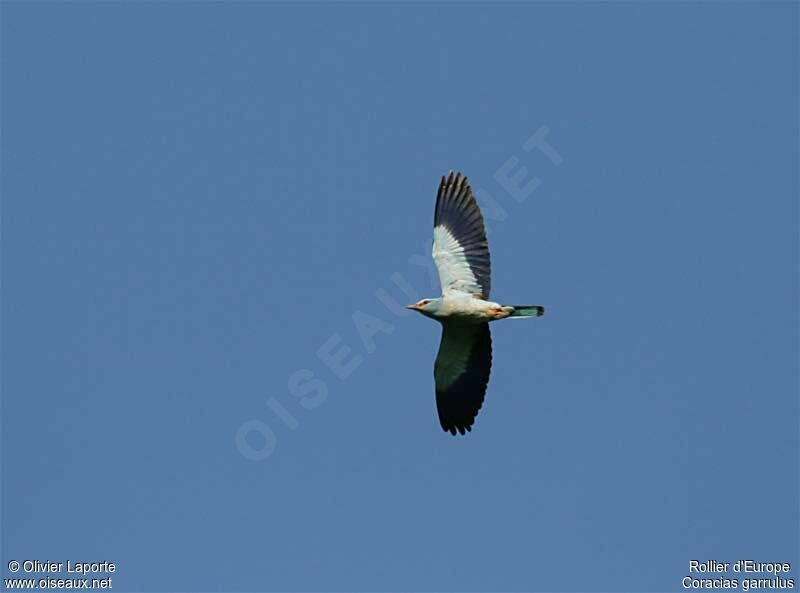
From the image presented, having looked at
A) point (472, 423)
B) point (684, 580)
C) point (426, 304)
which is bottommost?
point (684, 580)

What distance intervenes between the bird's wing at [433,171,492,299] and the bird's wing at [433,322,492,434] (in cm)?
83

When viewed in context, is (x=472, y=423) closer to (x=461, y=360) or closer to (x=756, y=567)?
(x=461, y=360)

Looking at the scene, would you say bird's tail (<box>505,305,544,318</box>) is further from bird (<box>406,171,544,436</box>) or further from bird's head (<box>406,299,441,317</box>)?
bird's head (<box>406,299,441,317</box>)

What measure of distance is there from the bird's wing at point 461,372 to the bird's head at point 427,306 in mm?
465

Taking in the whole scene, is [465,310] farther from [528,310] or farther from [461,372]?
[461,372]

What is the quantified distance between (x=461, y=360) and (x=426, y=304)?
5.34 feet

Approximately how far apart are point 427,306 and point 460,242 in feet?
4.43

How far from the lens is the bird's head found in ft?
80.1

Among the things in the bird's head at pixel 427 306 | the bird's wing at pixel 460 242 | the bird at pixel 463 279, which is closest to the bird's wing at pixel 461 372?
the bird at pixel 463 279

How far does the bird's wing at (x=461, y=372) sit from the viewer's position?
2497 centimetres

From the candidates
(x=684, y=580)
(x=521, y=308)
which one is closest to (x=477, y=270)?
(x=521, y=308)

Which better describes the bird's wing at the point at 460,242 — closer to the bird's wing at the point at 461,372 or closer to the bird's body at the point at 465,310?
the bird's body at the point at 465,310

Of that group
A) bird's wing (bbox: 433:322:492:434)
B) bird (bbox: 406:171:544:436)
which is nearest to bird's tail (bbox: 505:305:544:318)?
bird (bbox: 406:171:544:436)

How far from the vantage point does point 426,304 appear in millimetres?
24469
